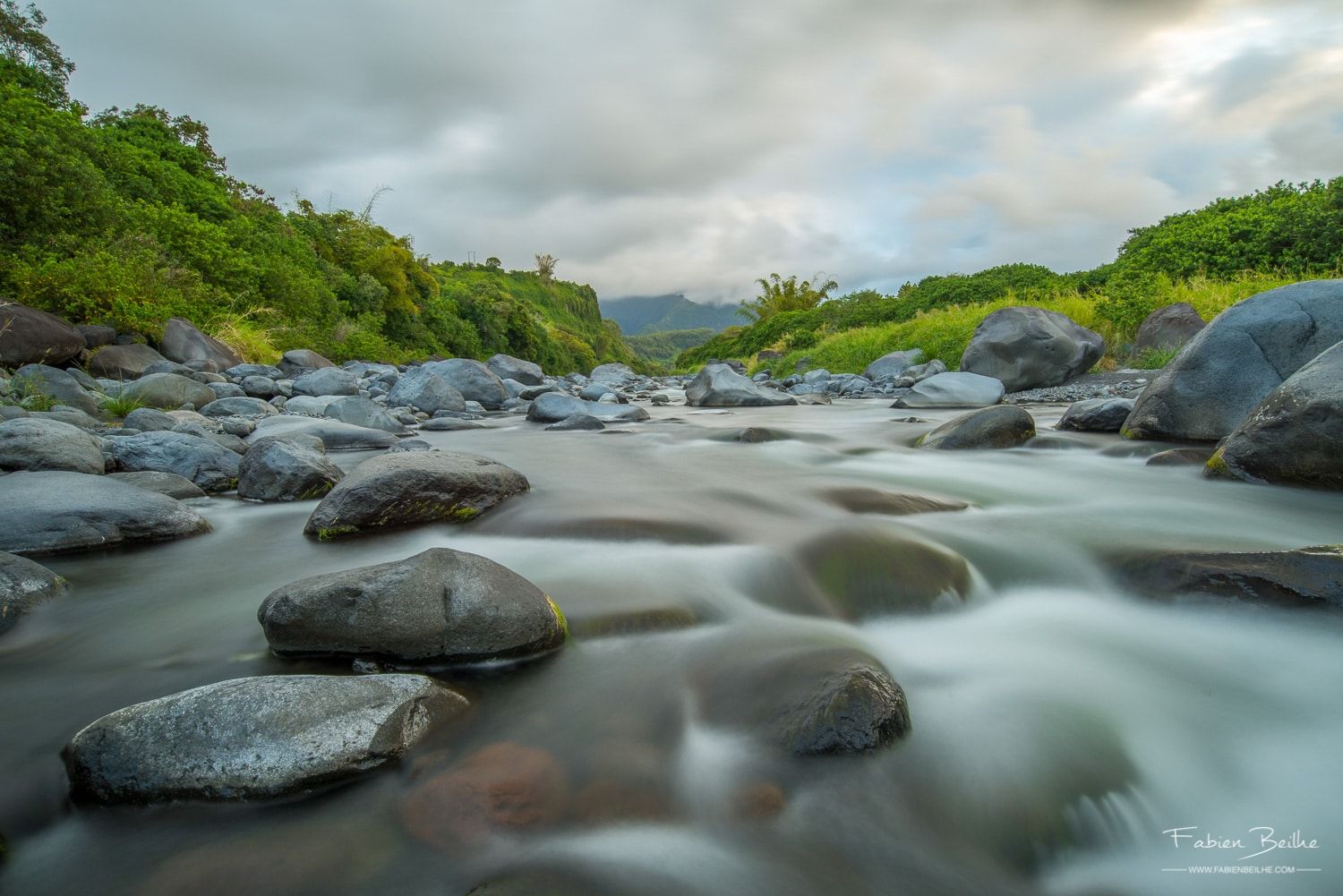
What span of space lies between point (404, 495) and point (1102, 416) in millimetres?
7015

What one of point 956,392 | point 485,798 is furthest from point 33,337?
point 956,392

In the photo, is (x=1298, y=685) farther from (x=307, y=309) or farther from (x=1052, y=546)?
(x=307, y=309)

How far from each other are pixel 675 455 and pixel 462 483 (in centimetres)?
313

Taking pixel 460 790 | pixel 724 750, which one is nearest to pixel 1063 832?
pixel 724 750

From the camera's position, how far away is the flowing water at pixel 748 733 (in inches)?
56.9

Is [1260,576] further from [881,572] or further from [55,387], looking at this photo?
[55,387]

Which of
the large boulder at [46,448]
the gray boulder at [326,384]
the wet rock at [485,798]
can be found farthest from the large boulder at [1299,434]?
the gray boulder at [326,384]

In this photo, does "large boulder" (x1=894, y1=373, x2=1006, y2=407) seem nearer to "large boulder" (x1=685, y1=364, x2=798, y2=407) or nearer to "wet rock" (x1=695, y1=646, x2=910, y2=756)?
"large boulder" (x1=685, y1=364, x2=798, y2=407)

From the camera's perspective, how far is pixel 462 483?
13.2 feet

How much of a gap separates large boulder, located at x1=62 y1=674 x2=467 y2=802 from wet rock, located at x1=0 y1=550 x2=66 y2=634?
1.31 metres

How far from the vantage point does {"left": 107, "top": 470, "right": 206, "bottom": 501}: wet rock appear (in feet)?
14.2

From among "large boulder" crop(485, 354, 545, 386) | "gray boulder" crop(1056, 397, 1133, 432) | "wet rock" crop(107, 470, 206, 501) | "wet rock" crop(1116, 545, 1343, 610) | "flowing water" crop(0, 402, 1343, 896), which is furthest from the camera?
"large boulder" crop(485, 354, 545, 386)

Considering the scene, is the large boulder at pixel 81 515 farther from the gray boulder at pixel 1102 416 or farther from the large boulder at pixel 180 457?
the gray boulder at pixel 1102 416

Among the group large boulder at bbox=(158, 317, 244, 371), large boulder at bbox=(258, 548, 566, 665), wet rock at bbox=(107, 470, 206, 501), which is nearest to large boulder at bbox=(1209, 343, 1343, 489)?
wet rock at bbox=(107, 470, 206, 501)
